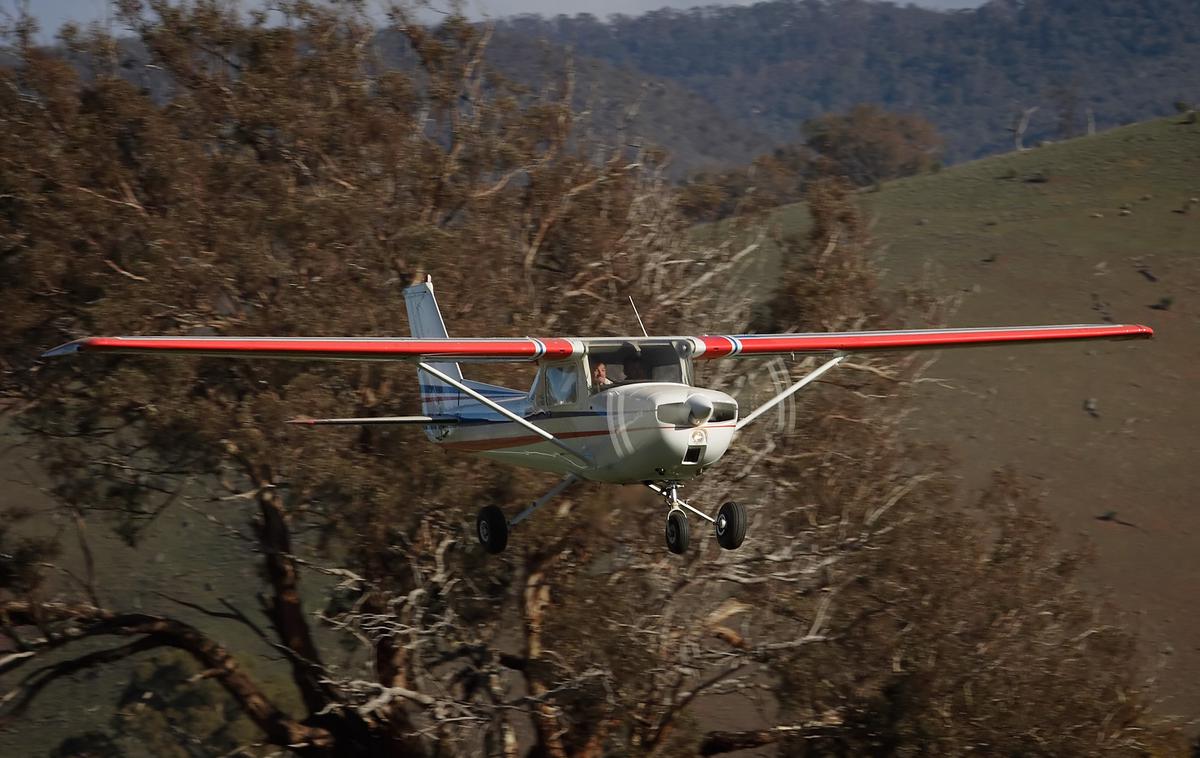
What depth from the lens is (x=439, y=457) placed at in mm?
17859

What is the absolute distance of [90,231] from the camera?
A: 1938cm

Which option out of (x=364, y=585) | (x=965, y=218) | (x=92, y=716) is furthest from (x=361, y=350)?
(x=965, y=218)

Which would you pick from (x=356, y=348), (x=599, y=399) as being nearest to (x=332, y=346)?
(x=356, y=348)

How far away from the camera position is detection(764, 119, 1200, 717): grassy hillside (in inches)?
1249

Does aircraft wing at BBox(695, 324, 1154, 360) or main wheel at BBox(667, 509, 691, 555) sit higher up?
aircraft wing at BBox(695, 324, 1154, 360)

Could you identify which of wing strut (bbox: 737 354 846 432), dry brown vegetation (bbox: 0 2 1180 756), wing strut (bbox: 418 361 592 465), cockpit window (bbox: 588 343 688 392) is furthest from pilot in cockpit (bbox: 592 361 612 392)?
dry brown vegetation (bbox: 0 2 1180 756)

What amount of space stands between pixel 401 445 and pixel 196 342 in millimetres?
7582

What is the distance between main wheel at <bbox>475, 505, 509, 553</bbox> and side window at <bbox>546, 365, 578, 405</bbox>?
2.13 metres

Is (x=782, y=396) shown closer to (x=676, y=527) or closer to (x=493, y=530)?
(x=676, y=527)

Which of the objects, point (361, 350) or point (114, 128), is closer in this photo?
point (361, 350)

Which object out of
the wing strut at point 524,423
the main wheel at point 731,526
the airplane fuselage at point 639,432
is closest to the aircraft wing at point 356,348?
the wing strut at point 524,423

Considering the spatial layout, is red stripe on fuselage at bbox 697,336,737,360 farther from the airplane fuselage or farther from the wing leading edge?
the airplane fuselage

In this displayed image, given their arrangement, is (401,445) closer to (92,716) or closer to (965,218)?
(92,716)

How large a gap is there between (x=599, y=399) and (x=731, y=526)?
1.66 meters
